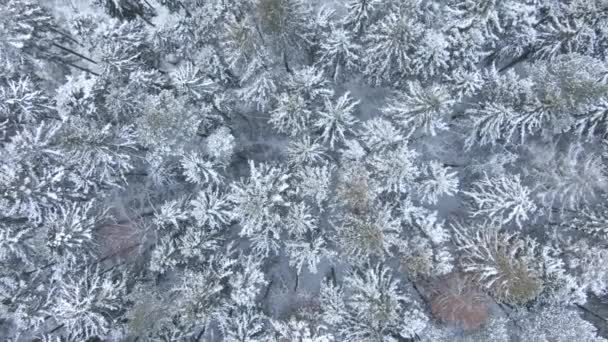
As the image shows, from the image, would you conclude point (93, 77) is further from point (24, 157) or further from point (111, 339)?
point (111, 339)

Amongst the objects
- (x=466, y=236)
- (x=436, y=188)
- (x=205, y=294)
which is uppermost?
(x=436, y=188)

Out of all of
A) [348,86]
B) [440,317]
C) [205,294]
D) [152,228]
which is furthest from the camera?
[348,86]

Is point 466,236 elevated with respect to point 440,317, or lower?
elevated

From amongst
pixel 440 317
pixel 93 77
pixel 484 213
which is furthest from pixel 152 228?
pixel 484 213

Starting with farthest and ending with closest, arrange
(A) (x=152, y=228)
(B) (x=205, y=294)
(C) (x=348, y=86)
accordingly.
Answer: (C) (x=348, y=86)
(A) (x=152, y=228)
(B) (x=205, y=294)

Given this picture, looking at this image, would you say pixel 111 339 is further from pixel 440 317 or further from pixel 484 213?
pixel 484 213

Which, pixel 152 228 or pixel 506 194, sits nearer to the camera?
pixel 506 194

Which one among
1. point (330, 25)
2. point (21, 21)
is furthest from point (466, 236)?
point (21, 21)
